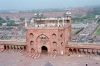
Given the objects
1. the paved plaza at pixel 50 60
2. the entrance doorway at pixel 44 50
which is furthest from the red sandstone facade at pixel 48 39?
the paved plaza at pixel 50 60

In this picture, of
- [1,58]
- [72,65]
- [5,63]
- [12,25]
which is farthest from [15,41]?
[12,25]

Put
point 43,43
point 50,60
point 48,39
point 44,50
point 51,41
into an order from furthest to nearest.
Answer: point 44,50, point 43,43, point 48,39, point 51,41, point 50,60

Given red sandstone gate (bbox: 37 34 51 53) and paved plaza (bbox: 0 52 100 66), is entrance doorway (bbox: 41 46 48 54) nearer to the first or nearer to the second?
red sandstone gate (bbox: 37 34 51 53)

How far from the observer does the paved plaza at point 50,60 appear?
2302 centimetres

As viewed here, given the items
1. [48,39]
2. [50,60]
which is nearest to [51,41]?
[48,39]

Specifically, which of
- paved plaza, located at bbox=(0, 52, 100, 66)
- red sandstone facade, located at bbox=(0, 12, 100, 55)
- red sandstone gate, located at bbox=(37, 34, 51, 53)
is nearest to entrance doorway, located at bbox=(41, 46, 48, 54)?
red sandstone facade, located at bbox=(0, 12, 100, 55)

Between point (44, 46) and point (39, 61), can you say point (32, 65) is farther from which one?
point (44, 46)

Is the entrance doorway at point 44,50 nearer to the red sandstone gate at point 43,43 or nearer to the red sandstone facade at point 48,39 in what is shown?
the red sandstone facade at point 48,39

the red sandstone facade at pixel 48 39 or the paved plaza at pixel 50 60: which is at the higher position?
the red sandstone facade at pixel 48 39

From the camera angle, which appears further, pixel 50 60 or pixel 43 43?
pixel 43 43

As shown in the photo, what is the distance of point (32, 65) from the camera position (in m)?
22.7

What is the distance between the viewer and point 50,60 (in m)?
24.4

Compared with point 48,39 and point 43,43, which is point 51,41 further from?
point 43,43

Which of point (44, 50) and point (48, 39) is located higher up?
point (48, 39)
